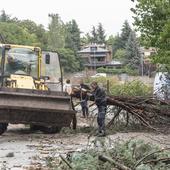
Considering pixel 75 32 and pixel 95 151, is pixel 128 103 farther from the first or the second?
pixel 75 32

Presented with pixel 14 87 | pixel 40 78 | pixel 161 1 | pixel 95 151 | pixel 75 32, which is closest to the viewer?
pixel 95 151

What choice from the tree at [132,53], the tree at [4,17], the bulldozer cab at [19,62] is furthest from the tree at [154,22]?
the tree at [4,17]

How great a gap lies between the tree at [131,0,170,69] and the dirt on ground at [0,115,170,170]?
17.3ft

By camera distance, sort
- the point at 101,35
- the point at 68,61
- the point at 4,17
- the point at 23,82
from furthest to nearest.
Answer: the point at 101,35
the point at 4,17
the point at 68,61
the point at 23,82

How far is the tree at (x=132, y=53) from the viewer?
88438 mm

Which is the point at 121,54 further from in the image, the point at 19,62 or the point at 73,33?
the point at 19,62

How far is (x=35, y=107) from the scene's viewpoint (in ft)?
47.6

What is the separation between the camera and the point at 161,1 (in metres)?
20.1

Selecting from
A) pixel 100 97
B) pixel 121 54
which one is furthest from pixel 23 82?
pixel 121 54

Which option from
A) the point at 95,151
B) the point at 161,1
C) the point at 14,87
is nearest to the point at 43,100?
the point at 14,87

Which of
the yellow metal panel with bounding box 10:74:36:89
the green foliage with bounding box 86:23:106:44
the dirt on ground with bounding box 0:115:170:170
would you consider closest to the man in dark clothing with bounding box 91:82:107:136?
the dirt on ground with bounding box 0:115:170:170

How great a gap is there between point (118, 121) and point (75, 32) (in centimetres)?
9492

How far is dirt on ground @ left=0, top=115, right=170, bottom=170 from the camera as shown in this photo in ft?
34.9

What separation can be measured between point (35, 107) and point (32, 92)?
19.3 inches
